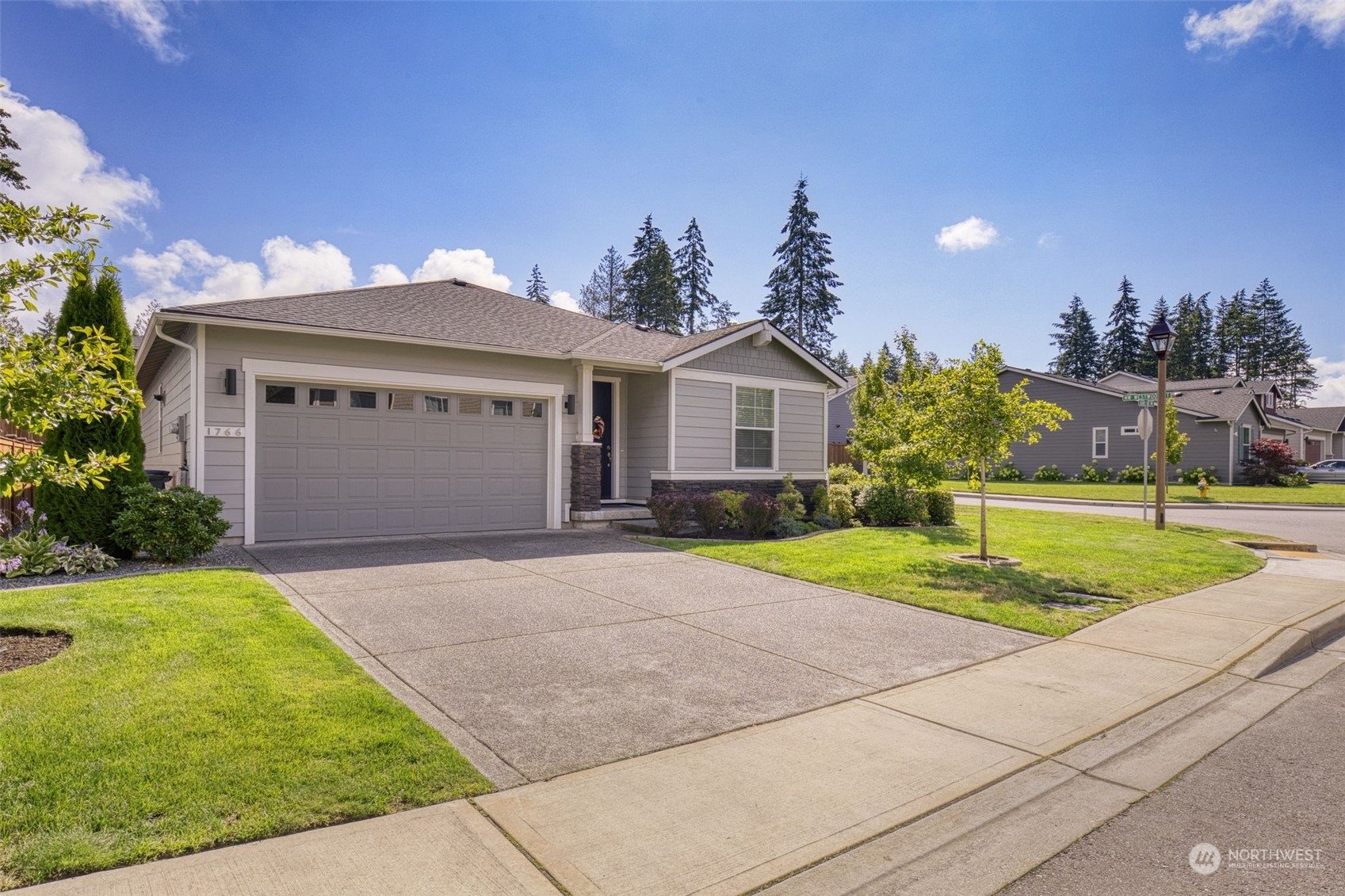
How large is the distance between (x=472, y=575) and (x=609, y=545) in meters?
3.03

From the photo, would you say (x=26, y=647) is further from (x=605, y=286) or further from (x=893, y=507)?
(x=605, y=286)

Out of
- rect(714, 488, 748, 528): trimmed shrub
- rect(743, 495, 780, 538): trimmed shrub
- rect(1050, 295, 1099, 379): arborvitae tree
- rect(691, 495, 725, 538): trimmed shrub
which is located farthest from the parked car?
rect(691, 495, 725, 538): trimmed shrub

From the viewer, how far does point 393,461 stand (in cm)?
1124

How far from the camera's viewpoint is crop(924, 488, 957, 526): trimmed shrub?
14.8 meters

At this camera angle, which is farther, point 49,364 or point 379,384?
point 379,384

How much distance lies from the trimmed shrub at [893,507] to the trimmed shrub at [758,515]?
10.1 feet

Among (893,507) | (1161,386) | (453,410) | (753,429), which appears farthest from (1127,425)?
(453,410)

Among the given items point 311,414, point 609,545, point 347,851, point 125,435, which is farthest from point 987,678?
point 125,435

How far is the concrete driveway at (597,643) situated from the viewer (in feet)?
13.4

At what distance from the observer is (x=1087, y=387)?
3238cm

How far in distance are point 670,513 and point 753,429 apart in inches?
136

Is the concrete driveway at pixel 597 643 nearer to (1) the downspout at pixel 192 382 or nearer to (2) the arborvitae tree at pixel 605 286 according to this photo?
(1) the downspout at pixel 192 382

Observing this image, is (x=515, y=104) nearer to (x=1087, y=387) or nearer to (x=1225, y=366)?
(x=1087, y=387)

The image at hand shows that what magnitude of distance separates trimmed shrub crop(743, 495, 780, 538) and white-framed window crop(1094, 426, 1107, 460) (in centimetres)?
2599
